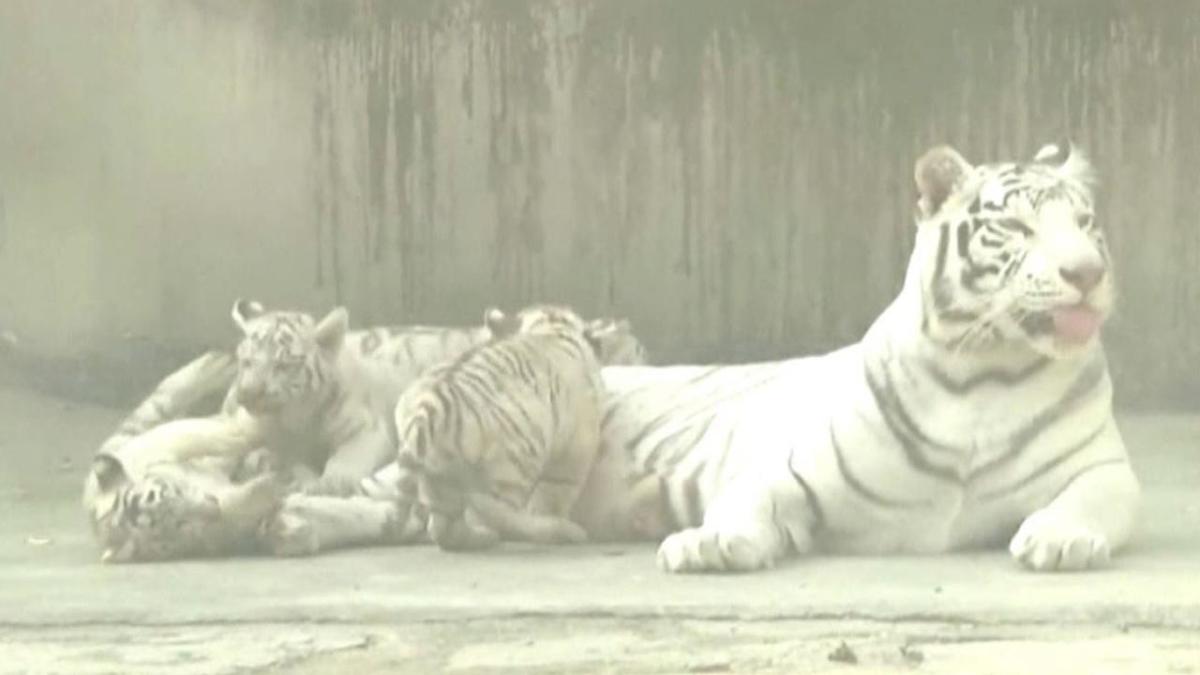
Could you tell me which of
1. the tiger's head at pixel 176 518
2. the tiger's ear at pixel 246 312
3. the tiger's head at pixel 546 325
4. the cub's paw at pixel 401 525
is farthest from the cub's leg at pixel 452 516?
the tiger's ear at pixel 246 312

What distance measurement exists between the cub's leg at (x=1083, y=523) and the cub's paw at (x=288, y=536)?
57.6 inches

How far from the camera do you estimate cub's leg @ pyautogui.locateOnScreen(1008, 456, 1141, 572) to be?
5.06 meters

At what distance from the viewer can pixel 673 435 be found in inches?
237

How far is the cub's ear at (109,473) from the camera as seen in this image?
5.70m

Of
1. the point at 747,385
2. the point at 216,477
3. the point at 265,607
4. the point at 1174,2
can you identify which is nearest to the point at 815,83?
the point at 1174,2

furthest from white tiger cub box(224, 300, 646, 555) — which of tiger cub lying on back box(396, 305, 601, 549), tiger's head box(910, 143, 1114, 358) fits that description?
tiger's head box(910, 143, 1114, 358)

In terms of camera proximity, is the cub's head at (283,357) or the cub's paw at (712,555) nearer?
the cub's paw at (712,555)

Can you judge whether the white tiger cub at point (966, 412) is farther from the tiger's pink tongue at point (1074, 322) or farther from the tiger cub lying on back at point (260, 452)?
the tiger cub lying on back at point (260, 452)

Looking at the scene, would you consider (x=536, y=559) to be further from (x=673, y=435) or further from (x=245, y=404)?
(x=245, y=404)

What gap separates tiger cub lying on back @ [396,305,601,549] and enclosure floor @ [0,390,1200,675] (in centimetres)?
9

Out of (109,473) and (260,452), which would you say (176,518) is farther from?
(260,452)

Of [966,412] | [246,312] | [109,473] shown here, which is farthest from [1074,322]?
[246,312]

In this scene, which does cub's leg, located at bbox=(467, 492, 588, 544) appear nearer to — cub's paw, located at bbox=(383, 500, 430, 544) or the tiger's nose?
cub's paw, located at bbox=(383, 500, 430, 544)

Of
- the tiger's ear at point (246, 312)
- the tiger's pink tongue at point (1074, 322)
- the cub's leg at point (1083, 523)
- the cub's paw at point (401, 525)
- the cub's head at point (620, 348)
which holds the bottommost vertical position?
the cub's paw at point (401, 525)
